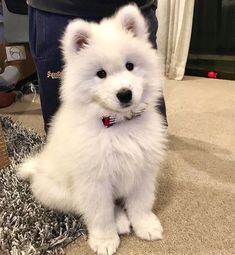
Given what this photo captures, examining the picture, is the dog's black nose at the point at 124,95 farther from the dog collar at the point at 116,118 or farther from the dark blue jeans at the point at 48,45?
the dark blue jeans at the point at 48,45

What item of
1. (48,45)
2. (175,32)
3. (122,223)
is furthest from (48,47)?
(175,32)

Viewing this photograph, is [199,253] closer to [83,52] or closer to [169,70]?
[83,52]

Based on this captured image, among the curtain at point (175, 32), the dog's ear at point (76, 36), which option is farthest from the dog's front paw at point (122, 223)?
the curtain at point (175, 32)

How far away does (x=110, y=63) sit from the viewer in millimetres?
853

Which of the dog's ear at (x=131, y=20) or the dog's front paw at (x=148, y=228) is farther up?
the dog's ear at (x=131, y=20)

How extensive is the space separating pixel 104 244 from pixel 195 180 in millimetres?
504

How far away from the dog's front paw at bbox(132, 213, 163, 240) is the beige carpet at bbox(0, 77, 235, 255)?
0.02 m

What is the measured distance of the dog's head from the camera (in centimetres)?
85

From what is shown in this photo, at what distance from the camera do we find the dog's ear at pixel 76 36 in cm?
86

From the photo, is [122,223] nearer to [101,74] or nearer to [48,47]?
[101,74]

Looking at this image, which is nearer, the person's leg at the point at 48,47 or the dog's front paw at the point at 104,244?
the dog's front paw at the point at 104,244

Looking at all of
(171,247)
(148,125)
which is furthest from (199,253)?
(148,125)

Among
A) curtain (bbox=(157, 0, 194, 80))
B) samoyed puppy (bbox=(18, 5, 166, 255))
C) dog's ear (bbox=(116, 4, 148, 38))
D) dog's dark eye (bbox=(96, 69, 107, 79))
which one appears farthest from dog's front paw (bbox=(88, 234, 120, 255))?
curtain (bbox=(157, 0, 194, 80))

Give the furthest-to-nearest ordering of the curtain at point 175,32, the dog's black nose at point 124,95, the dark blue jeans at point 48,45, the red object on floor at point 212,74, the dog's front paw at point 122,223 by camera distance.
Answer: the red object on floor at point 212,74 → the curtain at point 175,32 → the dark blue jeans at point 48,45 → the dog's front paw at point 122,223 → the dog's black nose at point 124,95
